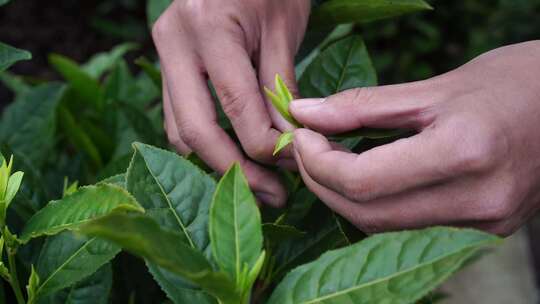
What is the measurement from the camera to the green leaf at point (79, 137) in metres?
1.63

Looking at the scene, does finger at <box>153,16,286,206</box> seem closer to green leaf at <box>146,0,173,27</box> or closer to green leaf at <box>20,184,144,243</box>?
green leaf at <box>20,184,144,243</box>

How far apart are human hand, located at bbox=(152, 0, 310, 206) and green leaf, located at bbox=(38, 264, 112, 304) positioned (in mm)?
245

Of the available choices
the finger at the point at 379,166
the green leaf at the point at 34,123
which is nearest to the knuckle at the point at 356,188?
the finger at the point at 379,166

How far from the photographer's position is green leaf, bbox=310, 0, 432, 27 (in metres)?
1.24

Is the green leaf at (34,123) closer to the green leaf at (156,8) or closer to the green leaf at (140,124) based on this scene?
the green leaf at (140,124)

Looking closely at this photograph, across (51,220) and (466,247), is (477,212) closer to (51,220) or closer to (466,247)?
(466,247)

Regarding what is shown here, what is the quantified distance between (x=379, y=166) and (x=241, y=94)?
334 millimetres

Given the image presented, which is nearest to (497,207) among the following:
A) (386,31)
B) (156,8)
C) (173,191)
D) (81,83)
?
(173,191)

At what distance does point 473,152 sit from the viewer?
0.85m

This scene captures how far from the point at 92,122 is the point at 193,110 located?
640 mm

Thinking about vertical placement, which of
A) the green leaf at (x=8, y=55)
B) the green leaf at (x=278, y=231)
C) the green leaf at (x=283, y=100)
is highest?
the green leaf at (x=8, y=55)

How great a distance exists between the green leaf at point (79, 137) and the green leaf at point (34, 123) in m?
0.07

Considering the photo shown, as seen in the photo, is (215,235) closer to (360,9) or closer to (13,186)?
(13,186)

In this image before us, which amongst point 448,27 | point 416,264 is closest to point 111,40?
point 448,27
